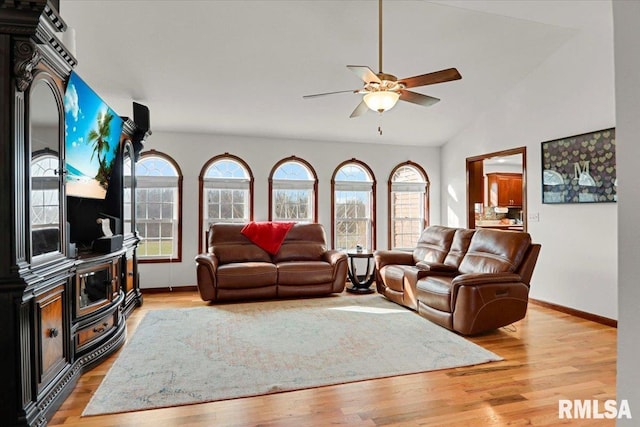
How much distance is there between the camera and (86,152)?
3102mm

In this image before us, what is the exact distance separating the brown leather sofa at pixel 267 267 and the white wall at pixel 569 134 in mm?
2737

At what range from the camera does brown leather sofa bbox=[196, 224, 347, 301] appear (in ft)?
15.8

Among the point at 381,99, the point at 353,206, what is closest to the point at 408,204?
the point at 353,206

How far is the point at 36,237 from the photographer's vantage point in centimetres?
213

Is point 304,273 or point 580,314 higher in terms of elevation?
point 304,273

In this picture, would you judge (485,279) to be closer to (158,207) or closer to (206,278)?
(206,278)

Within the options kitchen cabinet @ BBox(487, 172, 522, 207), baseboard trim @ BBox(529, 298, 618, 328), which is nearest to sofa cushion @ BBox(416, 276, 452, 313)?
baseboard trim @ BBox(529, 298, 618, 328)

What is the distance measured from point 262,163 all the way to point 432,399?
183 inches

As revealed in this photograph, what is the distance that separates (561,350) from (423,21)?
3.41 meters

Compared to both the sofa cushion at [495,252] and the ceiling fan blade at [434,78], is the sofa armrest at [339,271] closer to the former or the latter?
the sofa cushion at [495,252]

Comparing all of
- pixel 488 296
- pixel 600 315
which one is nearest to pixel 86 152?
pixel 488 296

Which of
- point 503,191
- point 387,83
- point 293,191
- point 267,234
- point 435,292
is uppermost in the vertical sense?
point 387,83

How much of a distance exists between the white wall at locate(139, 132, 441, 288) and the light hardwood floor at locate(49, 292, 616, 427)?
8.98 feet

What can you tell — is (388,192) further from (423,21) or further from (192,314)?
(192,314)
